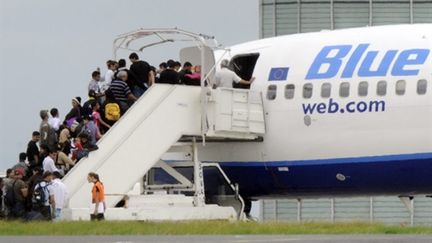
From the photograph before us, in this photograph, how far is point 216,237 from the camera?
4178cm

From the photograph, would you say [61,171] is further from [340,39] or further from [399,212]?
[399,212]

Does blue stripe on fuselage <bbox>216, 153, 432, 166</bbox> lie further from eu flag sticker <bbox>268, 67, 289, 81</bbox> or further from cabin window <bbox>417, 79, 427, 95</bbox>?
eu flag sticker <bbox>268, 67, 289, 81</bbox>

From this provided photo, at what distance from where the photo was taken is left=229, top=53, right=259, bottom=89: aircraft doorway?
57.5 m

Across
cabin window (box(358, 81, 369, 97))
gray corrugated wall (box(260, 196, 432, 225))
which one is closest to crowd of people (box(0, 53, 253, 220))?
cabin window (box(358, 81, 369, 97))

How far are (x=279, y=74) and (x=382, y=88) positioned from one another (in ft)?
10.4

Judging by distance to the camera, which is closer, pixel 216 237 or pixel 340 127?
pixel 216 237

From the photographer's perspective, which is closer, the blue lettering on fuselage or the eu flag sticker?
the blue lettering on fuselage

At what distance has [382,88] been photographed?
5422cm

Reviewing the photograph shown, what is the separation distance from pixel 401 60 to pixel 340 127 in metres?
2.14

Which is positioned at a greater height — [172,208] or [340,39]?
[340,39]

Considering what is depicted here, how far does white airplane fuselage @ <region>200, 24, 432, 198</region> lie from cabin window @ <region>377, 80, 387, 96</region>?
2cm

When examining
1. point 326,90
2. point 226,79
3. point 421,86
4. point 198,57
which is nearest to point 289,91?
point 326,90

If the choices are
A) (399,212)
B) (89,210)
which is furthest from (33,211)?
(399,212)

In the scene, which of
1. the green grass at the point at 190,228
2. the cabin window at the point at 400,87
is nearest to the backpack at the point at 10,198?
the green grass at the point at 190,228
